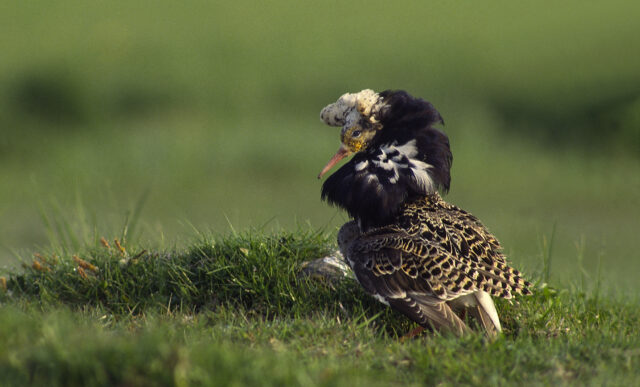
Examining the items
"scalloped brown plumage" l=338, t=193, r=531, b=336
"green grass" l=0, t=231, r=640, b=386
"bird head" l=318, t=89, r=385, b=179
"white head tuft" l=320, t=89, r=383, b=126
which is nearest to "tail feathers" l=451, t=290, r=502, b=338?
"scalloped brown plumage" l=338, t=193, r=531, b=336

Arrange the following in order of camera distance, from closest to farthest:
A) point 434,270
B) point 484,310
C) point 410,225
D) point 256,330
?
point 256,330
point 434,270
point 484,310
point 410,225

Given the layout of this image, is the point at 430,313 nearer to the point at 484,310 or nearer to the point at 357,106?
the point at 484,310

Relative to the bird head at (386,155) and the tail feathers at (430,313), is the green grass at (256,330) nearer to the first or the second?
the tail feathers at (430,313)

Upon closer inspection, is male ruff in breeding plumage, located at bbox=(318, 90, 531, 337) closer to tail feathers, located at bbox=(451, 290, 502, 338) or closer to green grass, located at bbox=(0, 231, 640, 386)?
tail feathers, located at bbox=(451, 290, 502, 338)

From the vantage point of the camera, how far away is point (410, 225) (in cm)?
587

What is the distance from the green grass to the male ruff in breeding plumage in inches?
11.6

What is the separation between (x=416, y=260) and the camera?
219 inches

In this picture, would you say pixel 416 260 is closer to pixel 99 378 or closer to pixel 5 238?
pixel 99 378

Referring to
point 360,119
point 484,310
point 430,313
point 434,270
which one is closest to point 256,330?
point 430,313

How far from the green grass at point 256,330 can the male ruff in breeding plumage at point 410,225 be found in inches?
11.6

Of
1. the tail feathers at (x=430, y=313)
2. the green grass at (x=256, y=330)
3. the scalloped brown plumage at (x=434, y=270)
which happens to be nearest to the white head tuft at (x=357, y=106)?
the scalloped brown plumage at (x=434, y=270)

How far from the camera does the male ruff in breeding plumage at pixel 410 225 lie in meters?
5.48

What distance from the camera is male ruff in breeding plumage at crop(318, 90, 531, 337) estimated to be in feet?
18.0

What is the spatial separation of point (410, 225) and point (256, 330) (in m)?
1.48
